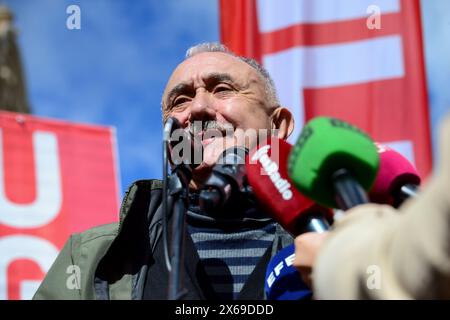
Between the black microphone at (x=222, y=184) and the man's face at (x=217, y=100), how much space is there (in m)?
0.71

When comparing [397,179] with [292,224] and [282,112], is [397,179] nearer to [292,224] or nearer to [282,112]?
[292,224]

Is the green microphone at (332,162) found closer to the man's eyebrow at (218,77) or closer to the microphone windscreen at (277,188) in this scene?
the microphone windscreen at (277,188)

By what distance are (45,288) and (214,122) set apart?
2.85ft

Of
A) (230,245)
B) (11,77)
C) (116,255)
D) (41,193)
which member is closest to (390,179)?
(230,245)

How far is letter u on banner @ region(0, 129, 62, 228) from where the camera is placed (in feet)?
18.8

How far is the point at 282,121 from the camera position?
3098 millimetres

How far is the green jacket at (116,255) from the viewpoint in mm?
2314

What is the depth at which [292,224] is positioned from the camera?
1676 mm

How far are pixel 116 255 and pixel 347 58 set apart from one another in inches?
109
